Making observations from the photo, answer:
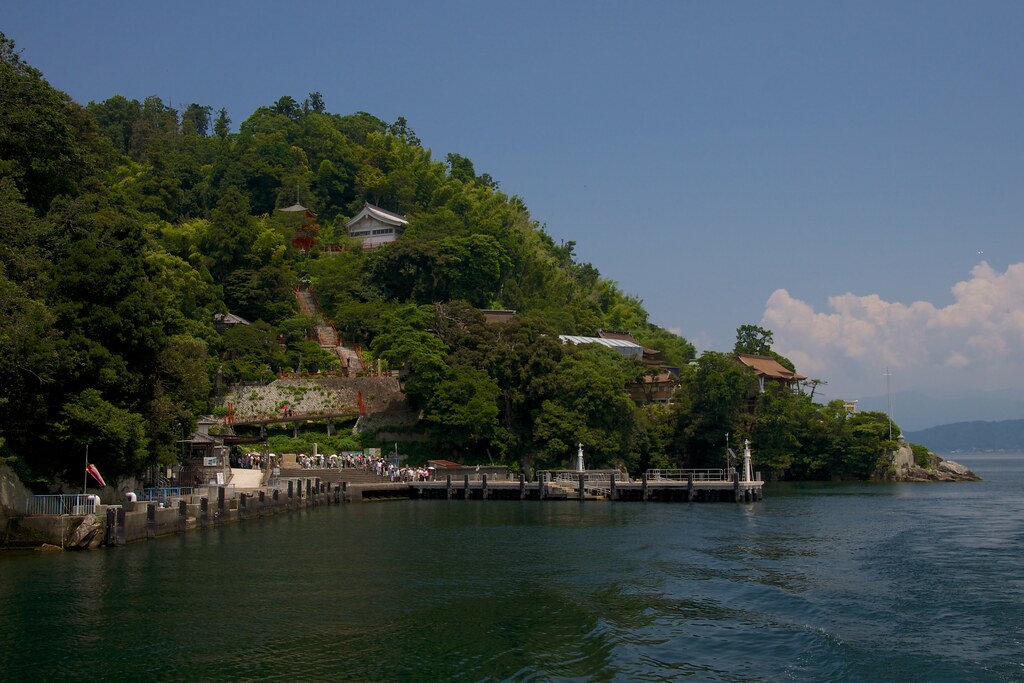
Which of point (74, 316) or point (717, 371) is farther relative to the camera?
point (717, 371)

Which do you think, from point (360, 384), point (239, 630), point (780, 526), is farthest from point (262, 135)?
point (239, 630)

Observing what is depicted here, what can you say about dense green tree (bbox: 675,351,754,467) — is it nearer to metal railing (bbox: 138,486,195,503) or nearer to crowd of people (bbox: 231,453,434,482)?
crowd of people (bbox: 231,453,434,482)

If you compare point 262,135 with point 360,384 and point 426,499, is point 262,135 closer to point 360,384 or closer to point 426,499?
point 360,384

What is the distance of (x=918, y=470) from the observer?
7100cm

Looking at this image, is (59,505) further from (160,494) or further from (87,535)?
(160,494)

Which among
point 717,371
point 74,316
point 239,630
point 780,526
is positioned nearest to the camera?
point 239,630

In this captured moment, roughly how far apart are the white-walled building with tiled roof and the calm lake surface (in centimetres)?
4838

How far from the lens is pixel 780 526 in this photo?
1328 inches

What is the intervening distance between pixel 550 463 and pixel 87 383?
30.9 metres

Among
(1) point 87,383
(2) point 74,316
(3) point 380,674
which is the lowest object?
(3) point 380,674

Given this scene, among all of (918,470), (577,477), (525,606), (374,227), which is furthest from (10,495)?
(918,470)

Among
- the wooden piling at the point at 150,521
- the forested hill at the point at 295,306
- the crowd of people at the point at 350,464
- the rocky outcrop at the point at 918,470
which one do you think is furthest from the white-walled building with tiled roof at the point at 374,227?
the wooden piling at the point at 150,521

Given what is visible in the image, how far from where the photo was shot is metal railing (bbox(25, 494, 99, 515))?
25219 mm

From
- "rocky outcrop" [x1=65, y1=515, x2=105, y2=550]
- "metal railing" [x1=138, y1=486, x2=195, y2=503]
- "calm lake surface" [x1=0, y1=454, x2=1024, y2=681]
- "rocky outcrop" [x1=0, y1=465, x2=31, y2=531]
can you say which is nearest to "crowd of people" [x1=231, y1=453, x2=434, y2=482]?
"metal railing" [x1=138, y1=486, x2=195, y2=503]
